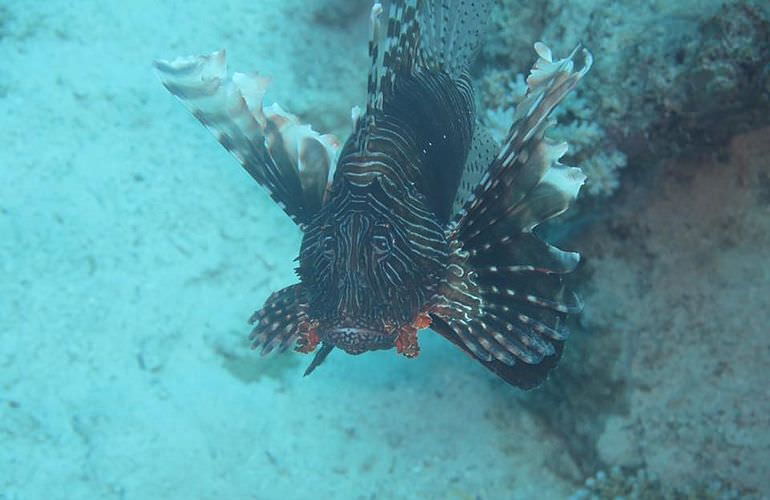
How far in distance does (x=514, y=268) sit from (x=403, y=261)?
2.14 ft

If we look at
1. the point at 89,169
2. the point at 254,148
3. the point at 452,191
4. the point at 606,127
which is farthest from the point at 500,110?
the point at 89,169

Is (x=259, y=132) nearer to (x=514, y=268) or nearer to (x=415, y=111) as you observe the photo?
(x=415, y=111)

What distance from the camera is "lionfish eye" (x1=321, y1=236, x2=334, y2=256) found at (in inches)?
135

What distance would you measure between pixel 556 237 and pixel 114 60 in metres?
4.41

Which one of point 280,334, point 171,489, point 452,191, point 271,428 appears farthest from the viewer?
point 271,428

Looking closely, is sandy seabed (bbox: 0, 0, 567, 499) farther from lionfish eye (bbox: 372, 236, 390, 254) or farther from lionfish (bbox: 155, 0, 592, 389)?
lionfish eye (bbox: 372, 236, 390, 254)

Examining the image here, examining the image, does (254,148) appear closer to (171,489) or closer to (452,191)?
(452,191)

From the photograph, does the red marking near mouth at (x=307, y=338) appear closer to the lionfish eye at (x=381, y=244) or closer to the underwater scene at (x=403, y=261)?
the underwater scene at (x=403, y=261)

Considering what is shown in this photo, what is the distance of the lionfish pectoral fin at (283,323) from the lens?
12.0 ft

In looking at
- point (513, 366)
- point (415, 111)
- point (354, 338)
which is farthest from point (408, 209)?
point (513, 366)

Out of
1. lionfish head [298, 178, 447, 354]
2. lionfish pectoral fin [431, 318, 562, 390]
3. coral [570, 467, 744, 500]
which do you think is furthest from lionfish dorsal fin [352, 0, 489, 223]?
coral [570, 467, 744, 500]

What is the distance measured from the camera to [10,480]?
14.1ft

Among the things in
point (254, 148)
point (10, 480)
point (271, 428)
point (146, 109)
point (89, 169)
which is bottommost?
point (10, 480)

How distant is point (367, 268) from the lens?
336cm
